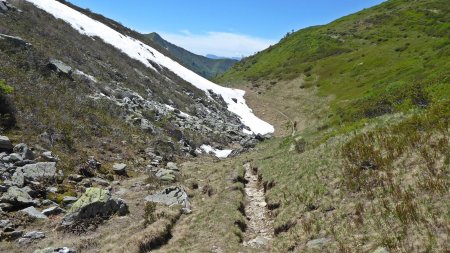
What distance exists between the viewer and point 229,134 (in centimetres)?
4519

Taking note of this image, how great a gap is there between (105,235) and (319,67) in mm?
87882

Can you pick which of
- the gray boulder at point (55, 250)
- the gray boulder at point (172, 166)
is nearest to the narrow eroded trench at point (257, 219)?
the gray boulder at point (172, 166)

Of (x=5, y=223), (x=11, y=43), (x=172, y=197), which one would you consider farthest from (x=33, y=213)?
(x=11, y=43)

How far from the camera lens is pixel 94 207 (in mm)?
16625

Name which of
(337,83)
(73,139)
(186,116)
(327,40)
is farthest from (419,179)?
(327,40)

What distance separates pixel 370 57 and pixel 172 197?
7698cm

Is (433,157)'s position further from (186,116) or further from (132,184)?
(186,116)

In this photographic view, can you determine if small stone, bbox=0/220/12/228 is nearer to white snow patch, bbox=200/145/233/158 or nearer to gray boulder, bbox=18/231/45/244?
gray boulder, bbox=18/231/45/244

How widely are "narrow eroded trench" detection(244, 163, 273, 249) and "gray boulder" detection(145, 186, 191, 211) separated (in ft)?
10.7

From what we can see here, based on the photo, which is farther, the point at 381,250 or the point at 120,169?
the point at 120,169

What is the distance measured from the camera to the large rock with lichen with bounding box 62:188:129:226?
15945 mm

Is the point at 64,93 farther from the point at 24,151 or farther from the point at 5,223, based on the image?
the point at 5,223

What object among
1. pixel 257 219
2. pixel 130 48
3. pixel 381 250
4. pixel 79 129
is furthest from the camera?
pixel 130 48

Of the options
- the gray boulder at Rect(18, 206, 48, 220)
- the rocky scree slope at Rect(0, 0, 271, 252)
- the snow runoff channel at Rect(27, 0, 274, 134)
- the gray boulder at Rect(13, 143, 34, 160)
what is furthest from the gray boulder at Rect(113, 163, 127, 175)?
the snow runoff channel at Rect(27, 0, 274, 134)
